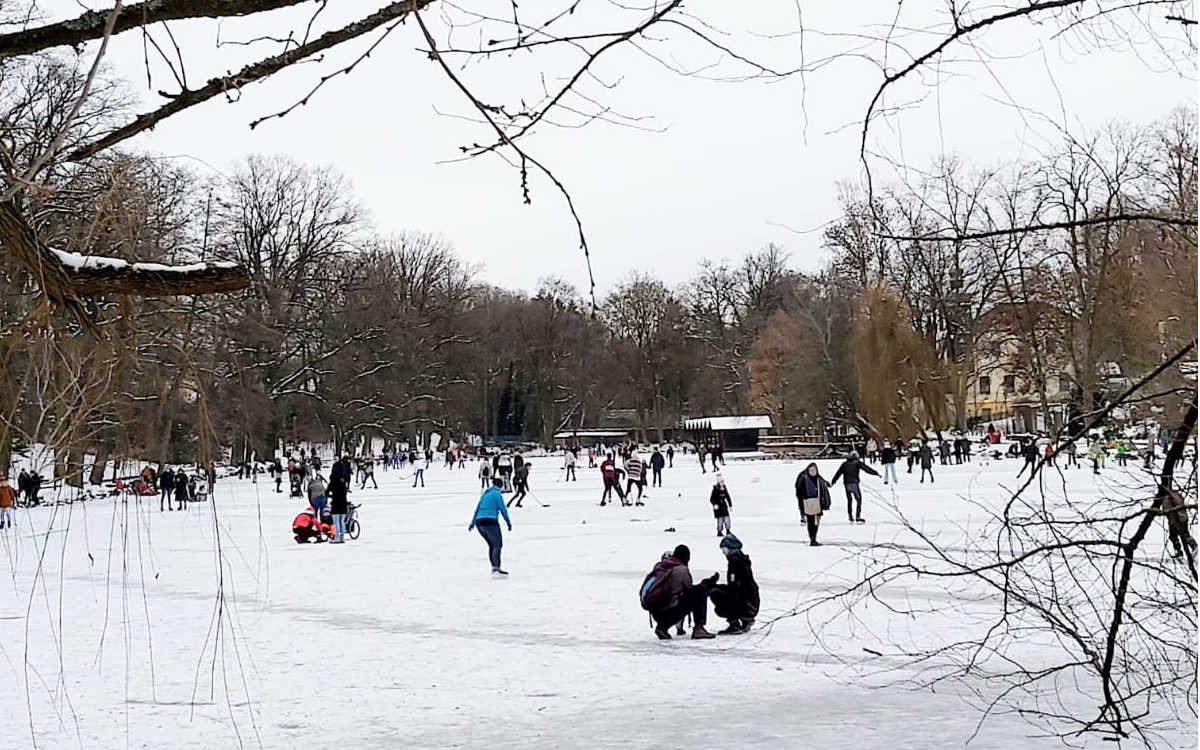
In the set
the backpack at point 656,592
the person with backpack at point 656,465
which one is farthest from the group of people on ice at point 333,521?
the person with backpack at point 656,465

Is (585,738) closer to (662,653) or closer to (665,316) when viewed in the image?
(662,653)

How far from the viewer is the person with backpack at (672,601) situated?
11703 mm

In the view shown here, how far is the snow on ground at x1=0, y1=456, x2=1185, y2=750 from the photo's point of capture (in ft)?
26.1

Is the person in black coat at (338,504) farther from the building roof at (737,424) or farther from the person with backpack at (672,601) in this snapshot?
the building roof at (737,424)

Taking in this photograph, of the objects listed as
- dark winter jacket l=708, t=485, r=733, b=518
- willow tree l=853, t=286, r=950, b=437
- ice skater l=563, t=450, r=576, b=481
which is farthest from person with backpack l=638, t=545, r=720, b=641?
willow tree l=853, t=286, r=950, b=437

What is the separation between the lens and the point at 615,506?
3086cm

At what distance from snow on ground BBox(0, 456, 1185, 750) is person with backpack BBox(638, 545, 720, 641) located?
Answer: 0.69 feet

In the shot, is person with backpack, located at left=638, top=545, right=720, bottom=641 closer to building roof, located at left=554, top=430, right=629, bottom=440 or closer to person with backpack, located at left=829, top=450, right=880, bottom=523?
person with backpack, located at left=829, top=450, right=880, bottom=523

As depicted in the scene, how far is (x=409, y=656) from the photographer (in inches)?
432

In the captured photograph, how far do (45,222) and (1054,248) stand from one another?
10.6ft

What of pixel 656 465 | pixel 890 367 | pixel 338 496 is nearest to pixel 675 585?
pixel 338 496

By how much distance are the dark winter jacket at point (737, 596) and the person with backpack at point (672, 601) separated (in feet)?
0.56

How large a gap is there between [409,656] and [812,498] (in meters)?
10.1

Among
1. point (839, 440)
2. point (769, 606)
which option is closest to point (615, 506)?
point (769, 606)
